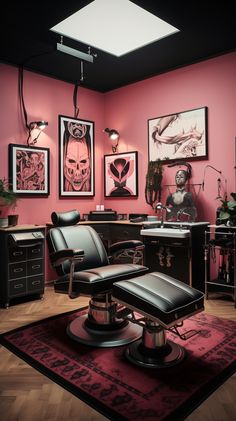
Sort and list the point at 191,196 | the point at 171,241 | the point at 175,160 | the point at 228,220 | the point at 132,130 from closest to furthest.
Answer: the point at 228,220, the point at 171,241, the point at 191,196, the point at 175,160, the point at 132,130

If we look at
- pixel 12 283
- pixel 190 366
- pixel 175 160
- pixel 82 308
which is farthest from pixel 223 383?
pixel 175 160

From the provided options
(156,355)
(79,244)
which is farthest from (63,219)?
(156,355)

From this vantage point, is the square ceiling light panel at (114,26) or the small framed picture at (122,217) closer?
the square ceiling light panel at (114,26)

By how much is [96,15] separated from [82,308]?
9.71 feet

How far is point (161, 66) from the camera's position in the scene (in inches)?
176

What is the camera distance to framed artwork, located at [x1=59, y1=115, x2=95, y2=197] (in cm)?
483

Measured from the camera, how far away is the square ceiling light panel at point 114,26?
321 centimetres

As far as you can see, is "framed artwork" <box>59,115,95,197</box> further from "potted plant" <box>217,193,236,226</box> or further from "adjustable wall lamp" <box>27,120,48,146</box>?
"potted plant" <box>217,193,236,226</box>

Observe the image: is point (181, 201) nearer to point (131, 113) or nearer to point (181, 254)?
point (181, 254)

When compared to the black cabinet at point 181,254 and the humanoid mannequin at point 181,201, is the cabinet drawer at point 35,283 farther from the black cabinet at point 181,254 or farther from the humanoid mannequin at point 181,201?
the humanoid mannequin at point 181,201

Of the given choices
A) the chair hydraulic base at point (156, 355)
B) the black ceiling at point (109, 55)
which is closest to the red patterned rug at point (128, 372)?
the chair hydraulic base at point (156, 355)

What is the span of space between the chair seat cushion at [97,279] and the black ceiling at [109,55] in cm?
239

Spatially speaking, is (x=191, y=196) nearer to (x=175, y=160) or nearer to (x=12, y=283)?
(x=175, y=160)

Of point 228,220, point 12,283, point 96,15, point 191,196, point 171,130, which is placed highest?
point 96,15
